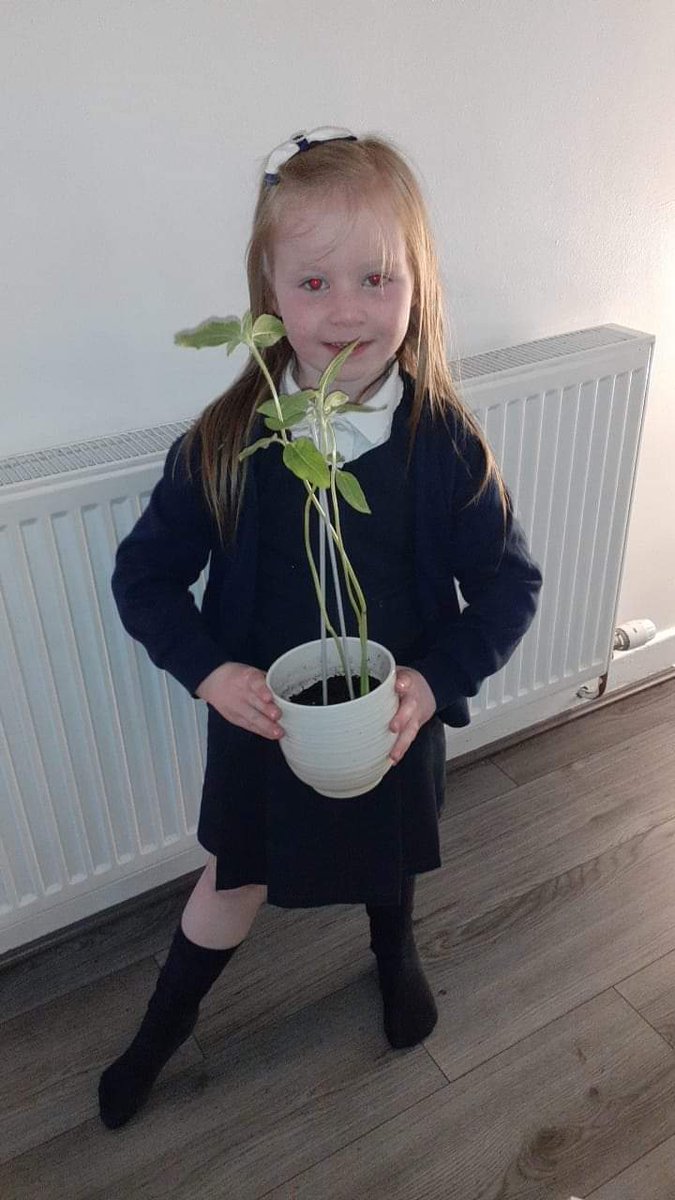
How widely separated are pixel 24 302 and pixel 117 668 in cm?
44

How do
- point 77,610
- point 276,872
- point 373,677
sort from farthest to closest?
1. point 77,610
2. point 276,872
3. point 373,677

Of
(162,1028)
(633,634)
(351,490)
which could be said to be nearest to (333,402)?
(351,490)

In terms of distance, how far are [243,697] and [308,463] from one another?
0.96 feet

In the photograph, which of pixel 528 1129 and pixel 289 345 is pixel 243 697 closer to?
pixel 289 345

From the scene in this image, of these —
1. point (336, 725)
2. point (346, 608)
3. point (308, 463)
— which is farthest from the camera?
point (346, 608)

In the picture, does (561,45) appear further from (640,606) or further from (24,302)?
(640,606)

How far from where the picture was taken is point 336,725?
833mm

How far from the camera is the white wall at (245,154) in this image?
102cm

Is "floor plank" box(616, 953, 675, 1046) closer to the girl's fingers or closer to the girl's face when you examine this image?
the girl's fingers

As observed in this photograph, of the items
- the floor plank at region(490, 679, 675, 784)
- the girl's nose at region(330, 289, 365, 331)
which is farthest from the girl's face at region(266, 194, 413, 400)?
the floor plank at region(490, 679, 675, 784)

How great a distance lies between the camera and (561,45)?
130cm

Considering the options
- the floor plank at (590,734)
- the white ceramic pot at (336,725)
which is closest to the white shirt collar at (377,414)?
the white ceramic pot at (336,725)

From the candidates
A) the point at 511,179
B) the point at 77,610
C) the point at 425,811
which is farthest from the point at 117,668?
the point at 511,179

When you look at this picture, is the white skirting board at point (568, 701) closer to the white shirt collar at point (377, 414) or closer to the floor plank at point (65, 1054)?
the floor plank at point (65, 1054)
